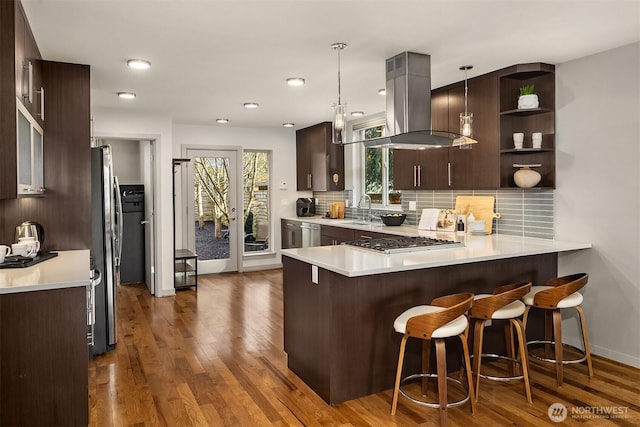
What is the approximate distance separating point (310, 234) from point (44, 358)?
14.7ft

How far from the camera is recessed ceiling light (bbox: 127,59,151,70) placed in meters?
3.69

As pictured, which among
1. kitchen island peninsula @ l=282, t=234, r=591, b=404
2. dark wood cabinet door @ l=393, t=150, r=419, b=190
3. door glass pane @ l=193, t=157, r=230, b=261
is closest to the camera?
kitchen island peninsula @ l=282, t=234, r=591, b=404

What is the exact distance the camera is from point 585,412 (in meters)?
2.76

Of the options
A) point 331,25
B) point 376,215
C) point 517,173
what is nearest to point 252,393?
point 331,25

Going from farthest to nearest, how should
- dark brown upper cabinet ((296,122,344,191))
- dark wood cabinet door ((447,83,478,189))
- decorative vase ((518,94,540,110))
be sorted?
dark brown upper cabinet ((296,122,344,191)), dark wood cabinet door ((447,83,478,189)), decorative vase ((518,94,540,110))

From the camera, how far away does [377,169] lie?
6379mm

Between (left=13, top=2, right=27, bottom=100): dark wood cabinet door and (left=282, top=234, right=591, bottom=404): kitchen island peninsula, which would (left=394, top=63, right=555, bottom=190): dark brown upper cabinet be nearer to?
(left=282, top=234, right=591, bottom=404): kitchen island peninsula

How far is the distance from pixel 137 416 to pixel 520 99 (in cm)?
368

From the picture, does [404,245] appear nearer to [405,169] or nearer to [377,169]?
[405,169]

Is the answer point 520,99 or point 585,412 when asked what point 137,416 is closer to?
point 585,412

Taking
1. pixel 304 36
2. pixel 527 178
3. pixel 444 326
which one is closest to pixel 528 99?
pixel 527 178

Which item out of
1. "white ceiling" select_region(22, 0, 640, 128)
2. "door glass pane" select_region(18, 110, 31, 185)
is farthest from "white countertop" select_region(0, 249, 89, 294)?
"white ceiling" select_region(22, 0, 640, 128)

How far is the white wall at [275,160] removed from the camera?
737 centimetres

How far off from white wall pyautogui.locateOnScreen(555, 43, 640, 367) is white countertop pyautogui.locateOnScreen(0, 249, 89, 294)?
360 cm
